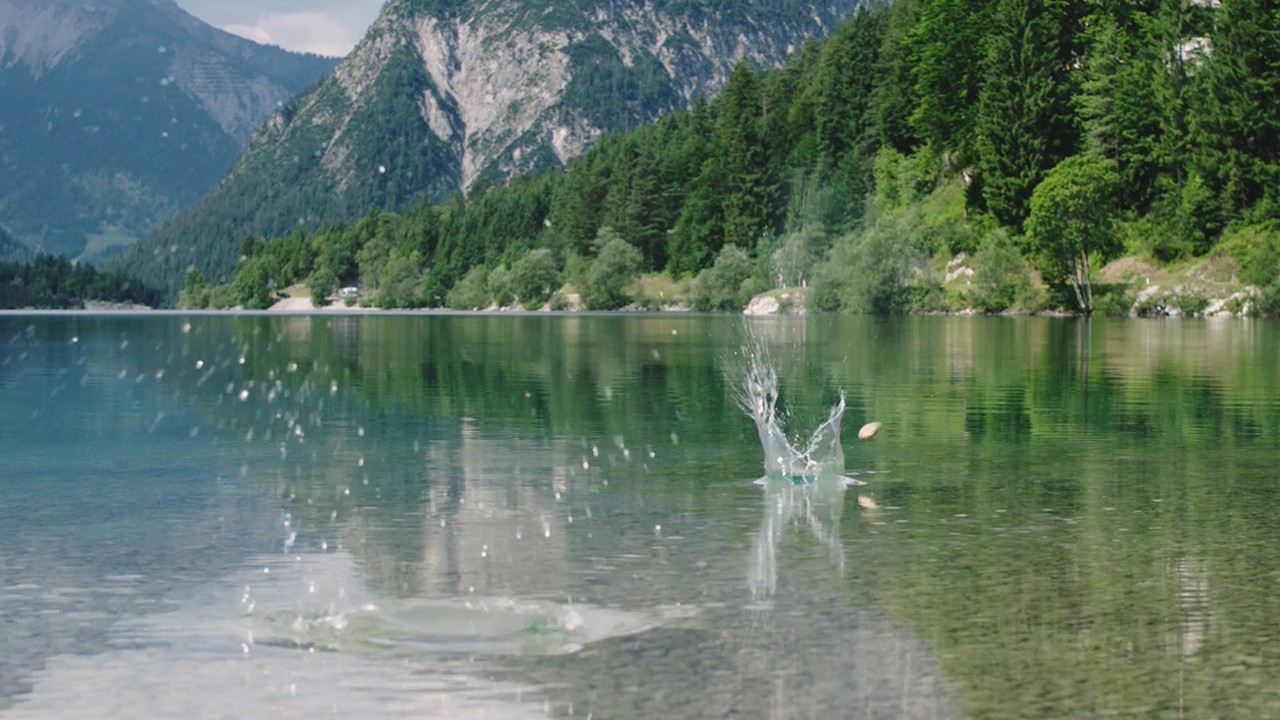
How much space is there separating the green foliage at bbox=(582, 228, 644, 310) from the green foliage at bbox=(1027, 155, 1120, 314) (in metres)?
81.1

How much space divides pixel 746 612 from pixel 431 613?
115 inches

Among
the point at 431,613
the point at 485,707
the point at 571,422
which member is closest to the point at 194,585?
the point at 431,613

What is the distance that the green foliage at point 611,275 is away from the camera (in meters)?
190

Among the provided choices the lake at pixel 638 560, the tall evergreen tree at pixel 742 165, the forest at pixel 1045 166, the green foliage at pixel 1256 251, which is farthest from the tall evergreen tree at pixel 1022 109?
the lake at pixel 638 560

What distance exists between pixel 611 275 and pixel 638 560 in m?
174

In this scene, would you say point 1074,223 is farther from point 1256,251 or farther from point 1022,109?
point 1022,109

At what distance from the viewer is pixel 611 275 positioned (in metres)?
190

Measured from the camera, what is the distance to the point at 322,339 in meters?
Result: 92.1

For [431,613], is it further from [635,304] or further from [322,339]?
[635,304]

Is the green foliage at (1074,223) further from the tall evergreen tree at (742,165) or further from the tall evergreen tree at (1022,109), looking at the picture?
the tall evergreen tree at (742,165)

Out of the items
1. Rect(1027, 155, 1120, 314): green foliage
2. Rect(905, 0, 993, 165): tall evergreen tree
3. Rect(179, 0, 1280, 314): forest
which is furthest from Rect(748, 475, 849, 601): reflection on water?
Rect(905, 0, 993, 165): tall evergreen tree

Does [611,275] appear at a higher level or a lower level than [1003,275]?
higher

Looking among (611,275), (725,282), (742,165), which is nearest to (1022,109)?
(725,282)

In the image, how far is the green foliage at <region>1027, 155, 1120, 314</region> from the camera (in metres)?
111
